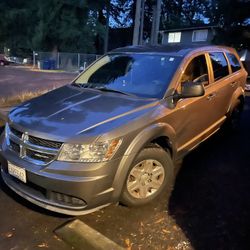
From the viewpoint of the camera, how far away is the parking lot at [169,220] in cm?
300

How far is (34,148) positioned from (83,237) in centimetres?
97

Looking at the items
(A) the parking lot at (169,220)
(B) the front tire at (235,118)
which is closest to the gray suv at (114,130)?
(A) the parking lot at (169,220)

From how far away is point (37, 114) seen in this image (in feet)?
11.2

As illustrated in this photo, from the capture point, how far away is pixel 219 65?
516 cm

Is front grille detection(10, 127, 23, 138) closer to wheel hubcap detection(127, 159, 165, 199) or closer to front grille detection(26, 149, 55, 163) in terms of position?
front grille detection(26, 149, 55, 163)

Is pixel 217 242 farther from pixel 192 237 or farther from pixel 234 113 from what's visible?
pixel 234 113

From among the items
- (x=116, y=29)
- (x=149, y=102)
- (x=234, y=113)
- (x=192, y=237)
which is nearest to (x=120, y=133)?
(x=149, y=102)

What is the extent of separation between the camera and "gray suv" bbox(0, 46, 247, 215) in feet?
9.68

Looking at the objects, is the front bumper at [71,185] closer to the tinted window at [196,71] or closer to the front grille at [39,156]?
the front grille at [39,156]

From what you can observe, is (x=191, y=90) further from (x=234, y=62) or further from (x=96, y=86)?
(x=234, y=62)

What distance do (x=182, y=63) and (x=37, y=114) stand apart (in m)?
1.96

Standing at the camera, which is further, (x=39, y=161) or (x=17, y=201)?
(x=17, y=201)

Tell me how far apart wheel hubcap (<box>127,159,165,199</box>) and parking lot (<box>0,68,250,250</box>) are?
0.64 ft

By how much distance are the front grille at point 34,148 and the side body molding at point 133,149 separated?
0.64 metres
